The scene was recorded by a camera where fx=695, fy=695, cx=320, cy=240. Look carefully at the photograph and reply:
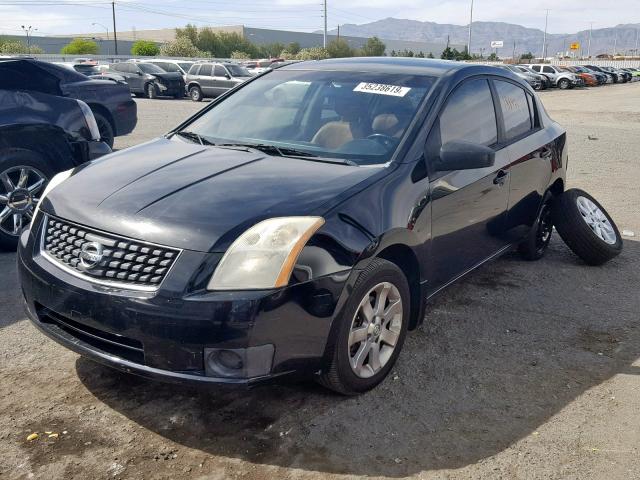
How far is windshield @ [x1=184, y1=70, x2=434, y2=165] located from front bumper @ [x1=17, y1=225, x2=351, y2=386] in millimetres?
1107

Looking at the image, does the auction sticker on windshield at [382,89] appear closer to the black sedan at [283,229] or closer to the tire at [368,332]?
the black sedan at [283,229]

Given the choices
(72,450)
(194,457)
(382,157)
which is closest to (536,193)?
(382,157)

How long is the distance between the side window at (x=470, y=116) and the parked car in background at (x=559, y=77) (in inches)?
1654

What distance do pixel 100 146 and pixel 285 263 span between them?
405cm

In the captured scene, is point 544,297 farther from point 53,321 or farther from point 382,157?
point 53,321

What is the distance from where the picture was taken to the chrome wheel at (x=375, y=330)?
11.2 feet

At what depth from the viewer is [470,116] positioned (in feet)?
14.8

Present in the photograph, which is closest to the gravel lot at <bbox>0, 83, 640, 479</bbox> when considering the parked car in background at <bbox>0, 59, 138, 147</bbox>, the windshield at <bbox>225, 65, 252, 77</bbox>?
the parked car in background at <bbox>0, 59, 138, 147</bbox>

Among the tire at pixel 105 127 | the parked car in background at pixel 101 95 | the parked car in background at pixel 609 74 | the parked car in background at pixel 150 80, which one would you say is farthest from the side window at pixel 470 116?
the parked car in background at pixel 609 74

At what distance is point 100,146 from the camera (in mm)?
6422

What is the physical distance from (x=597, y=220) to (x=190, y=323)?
4.56m

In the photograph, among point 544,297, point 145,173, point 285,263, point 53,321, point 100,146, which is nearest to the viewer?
point 285,263

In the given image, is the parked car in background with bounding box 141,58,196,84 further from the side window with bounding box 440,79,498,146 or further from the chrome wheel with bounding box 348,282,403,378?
the chrome wheel with bounding box 348,282,403,378

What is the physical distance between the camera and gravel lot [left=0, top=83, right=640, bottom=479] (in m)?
2.99
